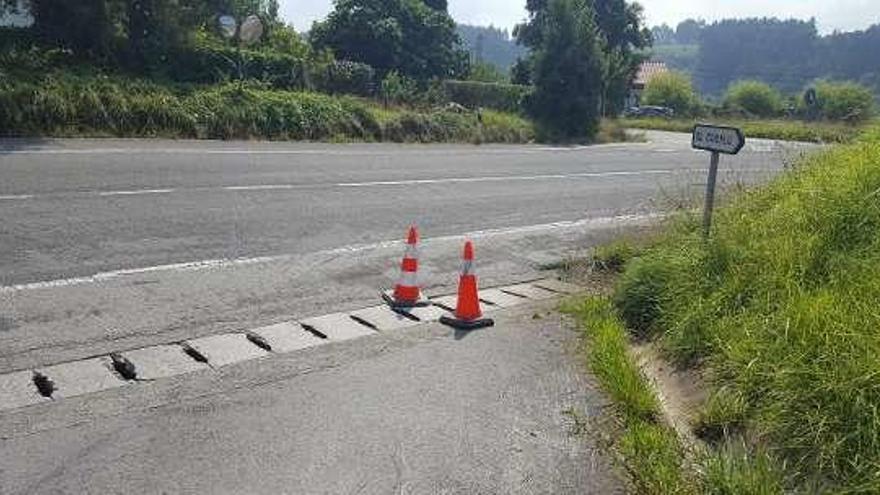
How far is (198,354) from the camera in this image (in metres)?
4.82

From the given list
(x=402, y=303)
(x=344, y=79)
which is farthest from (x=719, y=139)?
(x=344, y=79)

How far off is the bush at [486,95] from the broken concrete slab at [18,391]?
23.0 meters

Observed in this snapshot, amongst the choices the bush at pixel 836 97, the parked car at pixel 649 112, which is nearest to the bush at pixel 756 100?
the parked car at pixel 649 112

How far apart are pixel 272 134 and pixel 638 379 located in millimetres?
12865

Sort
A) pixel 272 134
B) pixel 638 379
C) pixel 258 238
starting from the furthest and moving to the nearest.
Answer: pixel 272 134
pixel 258 238
pixel 638 379

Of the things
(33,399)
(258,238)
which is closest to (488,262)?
(258,238)

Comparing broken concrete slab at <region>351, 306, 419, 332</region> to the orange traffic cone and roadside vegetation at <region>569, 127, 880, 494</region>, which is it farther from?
roadside vegetation at <region>569, 127, 880, 494</region>

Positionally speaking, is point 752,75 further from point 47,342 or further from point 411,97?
point 47,342

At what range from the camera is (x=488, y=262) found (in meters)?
7.85

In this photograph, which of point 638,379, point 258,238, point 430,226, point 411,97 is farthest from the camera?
point 411,97

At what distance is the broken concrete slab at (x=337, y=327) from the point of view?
539 centimetres

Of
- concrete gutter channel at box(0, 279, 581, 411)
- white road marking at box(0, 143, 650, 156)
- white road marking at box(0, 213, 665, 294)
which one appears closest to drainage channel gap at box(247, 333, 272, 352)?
concrete gutter channel at box(0, 279, 581, 411)

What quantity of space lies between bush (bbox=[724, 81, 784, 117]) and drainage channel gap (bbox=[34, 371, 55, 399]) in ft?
190

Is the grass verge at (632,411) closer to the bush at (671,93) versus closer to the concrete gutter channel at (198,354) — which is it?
the concrete gutter channel at (198,354)
